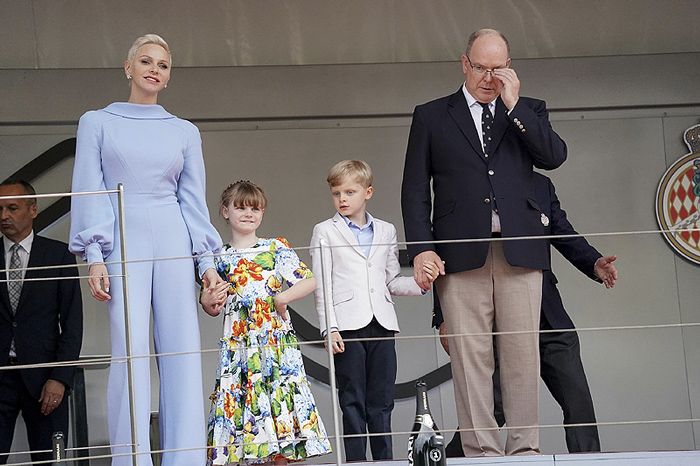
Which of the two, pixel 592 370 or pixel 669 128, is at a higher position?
pixel 669 128

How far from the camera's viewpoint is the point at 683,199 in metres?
3.52

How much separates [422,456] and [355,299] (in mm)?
556


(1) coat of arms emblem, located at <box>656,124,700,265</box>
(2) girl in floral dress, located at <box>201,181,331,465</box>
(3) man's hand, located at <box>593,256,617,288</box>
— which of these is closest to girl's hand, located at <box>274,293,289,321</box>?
(2) girl in floral dress, located at <box>201,181,331,465</box>

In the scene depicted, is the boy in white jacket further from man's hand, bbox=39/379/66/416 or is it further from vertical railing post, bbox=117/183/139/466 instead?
man's hand, bbox=39/379/66/416

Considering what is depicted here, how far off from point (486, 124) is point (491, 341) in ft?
1.27

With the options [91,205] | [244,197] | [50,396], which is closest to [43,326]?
[50,396]

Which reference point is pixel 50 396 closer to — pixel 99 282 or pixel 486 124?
pixel 99 282

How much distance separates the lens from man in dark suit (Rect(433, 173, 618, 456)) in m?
2.42

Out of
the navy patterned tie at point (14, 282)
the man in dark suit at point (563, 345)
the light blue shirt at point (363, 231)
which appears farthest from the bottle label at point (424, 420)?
the navy patterned tie at point (14, 282)

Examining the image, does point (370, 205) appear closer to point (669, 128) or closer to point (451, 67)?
point (451, 67)

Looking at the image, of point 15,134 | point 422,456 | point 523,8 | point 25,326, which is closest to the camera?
point 422,456

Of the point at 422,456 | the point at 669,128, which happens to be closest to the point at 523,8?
the point at 669,128

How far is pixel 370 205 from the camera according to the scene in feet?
11.3

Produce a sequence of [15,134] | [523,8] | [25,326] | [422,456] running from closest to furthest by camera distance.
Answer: [422,456]
[25,326]
[15,134]
[523,8]
